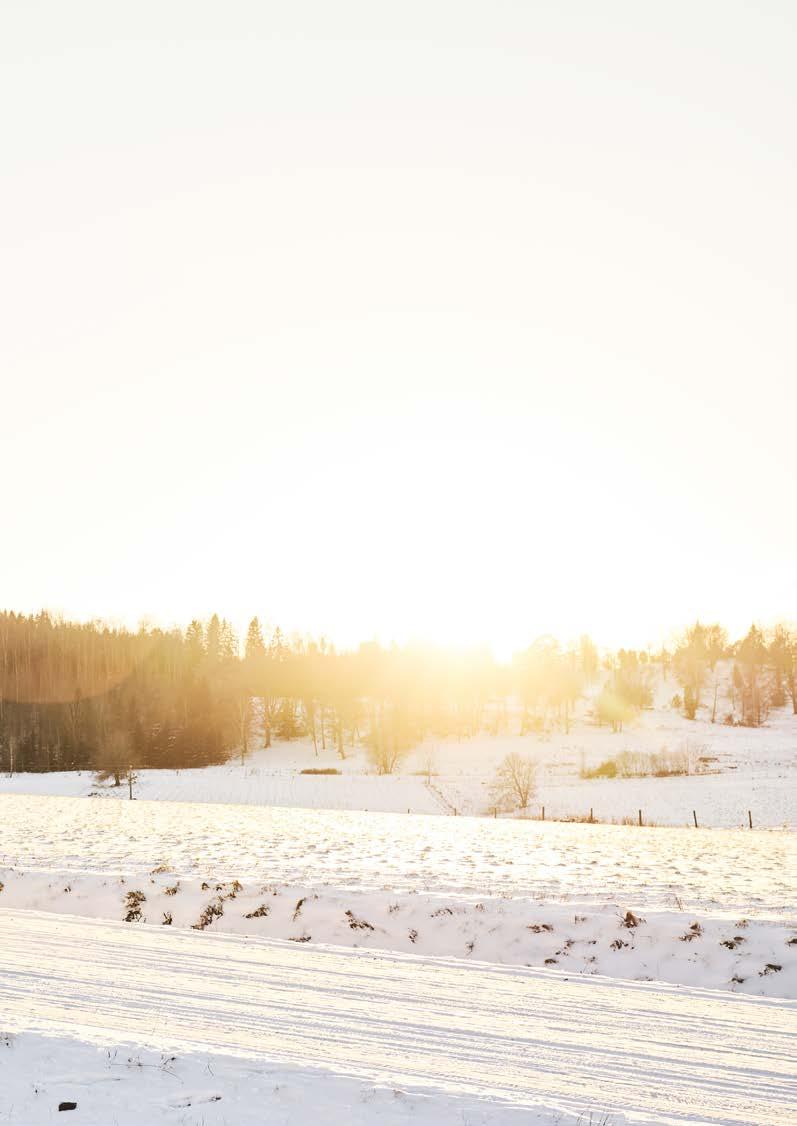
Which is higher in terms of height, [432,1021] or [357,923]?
[432,1021]

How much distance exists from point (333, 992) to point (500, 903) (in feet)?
21.9

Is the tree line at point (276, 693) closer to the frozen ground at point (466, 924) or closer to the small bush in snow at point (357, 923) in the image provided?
the frozen ground at point (466, 924)

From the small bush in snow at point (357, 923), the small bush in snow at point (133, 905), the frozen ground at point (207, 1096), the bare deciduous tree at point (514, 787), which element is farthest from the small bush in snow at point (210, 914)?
the bare deciduous tree at point (514, 787)

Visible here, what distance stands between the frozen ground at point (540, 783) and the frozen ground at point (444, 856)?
16.9 m

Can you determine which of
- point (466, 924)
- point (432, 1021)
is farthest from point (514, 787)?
point (432, 1021)

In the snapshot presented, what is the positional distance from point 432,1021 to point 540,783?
6190cm

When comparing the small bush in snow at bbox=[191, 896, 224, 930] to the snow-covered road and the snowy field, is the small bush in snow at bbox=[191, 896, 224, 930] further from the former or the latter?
the snow-covered road

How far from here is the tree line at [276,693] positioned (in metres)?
97.3

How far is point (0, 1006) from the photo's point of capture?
10.0 m

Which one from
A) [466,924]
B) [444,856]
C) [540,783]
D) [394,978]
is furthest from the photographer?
[540,783]

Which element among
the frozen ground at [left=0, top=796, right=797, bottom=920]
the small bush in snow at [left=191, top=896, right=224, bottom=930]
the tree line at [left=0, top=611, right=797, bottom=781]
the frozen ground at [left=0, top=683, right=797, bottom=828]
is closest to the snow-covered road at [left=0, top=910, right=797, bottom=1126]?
the small bush in snow at [left=191, top=896, right=224, bottom=930]

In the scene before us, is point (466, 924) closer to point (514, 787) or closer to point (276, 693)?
point (514, 787)

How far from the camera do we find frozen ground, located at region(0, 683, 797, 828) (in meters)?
52.9

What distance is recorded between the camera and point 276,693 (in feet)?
359
